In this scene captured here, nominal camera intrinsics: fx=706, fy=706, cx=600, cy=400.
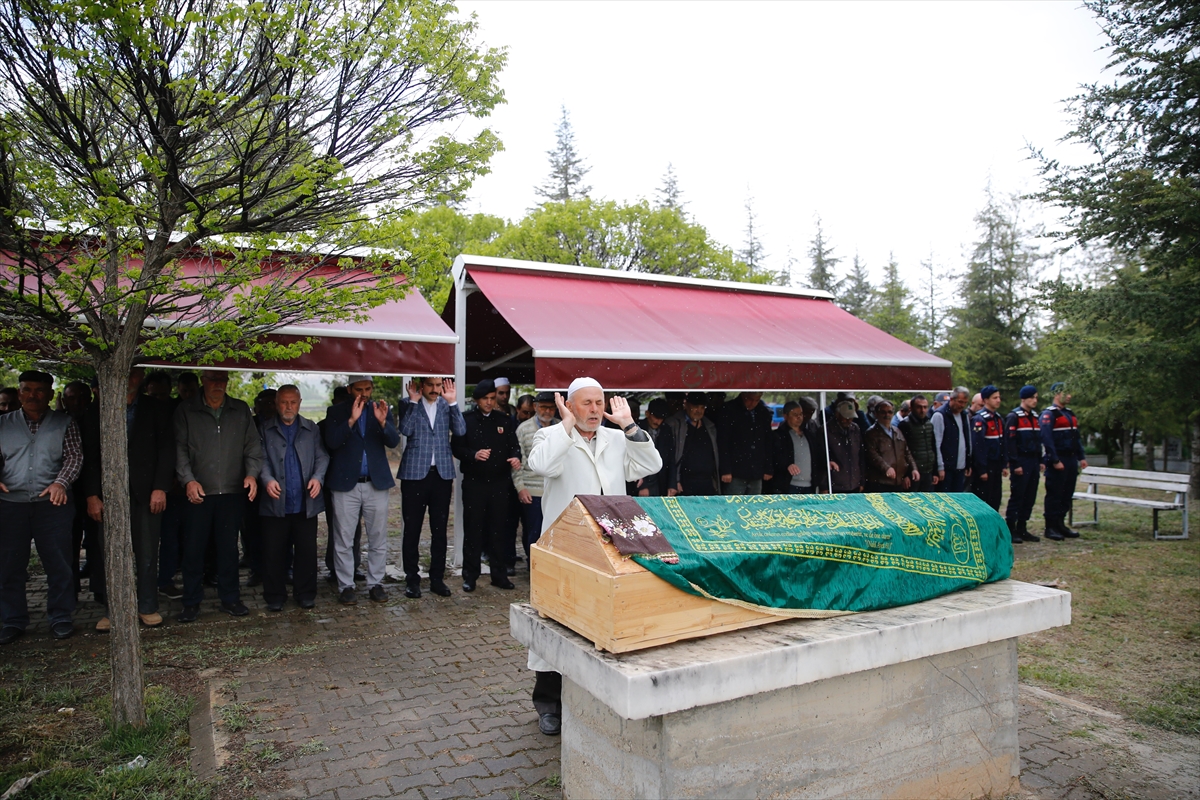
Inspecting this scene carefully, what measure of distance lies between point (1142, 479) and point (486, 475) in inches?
400

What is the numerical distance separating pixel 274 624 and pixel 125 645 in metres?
2.14

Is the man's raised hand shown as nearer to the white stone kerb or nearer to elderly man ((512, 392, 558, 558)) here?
the white stone kerb

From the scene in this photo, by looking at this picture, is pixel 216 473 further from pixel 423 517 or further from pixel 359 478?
pixel 423 517

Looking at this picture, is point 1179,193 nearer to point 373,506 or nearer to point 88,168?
point 373,506

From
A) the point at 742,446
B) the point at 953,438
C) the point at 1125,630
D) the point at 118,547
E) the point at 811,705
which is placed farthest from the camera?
the point at 953,438

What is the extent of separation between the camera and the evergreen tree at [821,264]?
3797 cm

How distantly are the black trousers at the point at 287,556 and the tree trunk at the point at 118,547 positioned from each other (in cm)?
246

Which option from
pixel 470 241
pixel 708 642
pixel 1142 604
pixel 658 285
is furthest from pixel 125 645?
pixel 470 241

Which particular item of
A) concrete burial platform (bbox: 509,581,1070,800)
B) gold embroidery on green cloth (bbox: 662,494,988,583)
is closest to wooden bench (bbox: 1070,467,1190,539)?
gold embroidery on green cloth (bbox: 662,494,988,583)

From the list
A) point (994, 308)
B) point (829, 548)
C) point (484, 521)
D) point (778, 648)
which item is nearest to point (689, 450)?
point (484, 521)

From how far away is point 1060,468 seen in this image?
1030 cm

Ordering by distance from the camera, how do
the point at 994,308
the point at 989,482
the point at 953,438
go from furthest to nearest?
the point at 994,308 → the point at 989,482 → the point at 953,438

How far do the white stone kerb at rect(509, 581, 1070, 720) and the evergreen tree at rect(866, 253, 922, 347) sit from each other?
23.1 metres

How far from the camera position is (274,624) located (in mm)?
5930
